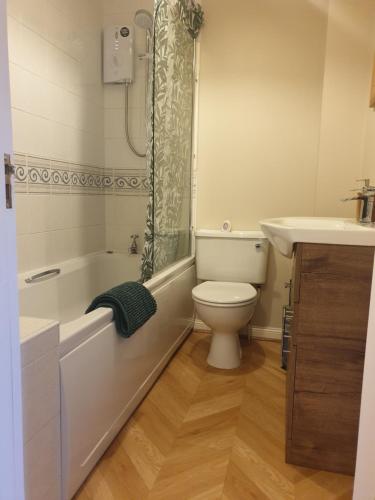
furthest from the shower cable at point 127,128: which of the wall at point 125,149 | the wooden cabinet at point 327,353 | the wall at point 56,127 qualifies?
the wooden cabinet at point 327,353

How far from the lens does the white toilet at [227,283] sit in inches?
77.6

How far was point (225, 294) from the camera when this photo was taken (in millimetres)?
2043

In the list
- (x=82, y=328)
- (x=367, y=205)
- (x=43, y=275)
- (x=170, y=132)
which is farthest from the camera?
(x=170, y=132)

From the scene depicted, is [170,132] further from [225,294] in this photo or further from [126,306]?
[126,306]

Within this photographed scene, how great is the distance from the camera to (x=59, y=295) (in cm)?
204

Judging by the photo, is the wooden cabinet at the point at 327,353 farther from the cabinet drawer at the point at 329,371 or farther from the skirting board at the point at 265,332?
the skirting board at the point at 265,332

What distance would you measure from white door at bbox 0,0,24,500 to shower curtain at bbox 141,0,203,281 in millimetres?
1199

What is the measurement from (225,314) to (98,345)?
89 cm

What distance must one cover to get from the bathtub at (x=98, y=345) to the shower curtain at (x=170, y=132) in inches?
6.5

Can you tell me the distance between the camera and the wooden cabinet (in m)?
1.21

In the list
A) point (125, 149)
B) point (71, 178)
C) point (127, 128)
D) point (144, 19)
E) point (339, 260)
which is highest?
point (144, 19)

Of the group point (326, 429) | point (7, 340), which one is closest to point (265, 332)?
point (326, 429)

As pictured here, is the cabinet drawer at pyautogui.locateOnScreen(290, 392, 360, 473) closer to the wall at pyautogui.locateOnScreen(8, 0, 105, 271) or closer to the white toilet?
the white toilet

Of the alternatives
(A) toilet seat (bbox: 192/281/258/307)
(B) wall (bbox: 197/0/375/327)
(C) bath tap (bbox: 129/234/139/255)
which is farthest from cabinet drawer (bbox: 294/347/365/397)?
(C) bath tap (bbox: 129/234/139/255)
